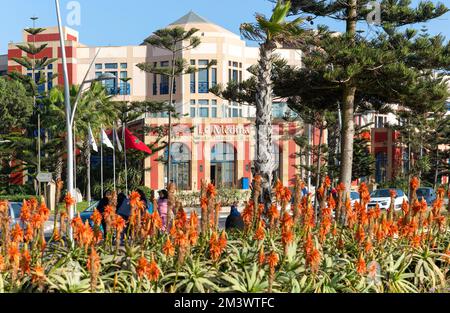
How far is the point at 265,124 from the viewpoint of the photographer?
46.8 ft

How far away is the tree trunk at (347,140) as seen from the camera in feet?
61.2

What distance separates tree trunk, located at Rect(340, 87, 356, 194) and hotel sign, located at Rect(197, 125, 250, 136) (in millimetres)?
28423

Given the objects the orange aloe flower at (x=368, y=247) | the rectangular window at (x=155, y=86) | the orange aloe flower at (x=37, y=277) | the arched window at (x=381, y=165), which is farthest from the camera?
the rectangular window at (x=155, y=86)

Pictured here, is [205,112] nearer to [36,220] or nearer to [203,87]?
[203,87]

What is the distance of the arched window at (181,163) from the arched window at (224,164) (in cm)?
165

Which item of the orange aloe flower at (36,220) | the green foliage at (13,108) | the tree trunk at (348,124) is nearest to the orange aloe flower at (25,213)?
the orange aloe flower at (36,220)

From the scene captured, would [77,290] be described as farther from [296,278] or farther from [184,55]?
[184,55]

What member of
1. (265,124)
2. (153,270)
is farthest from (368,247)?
(265,124)

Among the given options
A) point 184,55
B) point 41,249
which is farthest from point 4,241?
point 184,55

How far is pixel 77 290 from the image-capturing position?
684cm

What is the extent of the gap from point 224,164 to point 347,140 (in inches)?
1210

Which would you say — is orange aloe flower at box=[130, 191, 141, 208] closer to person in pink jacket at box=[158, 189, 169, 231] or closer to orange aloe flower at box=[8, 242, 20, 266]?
orange aloe flower at box=[8, 242, 20, 266]

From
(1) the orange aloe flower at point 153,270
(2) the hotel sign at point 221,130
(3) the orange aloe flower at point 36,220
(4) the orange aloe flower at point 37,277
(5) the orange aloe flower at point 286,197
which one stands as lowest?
(4) the orange aloe flower at point 37,277

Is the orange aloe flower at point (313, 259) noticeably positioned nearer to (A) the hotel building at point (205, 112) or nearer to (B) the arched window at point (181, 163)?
(A) the hotel building at point (205, 112)
